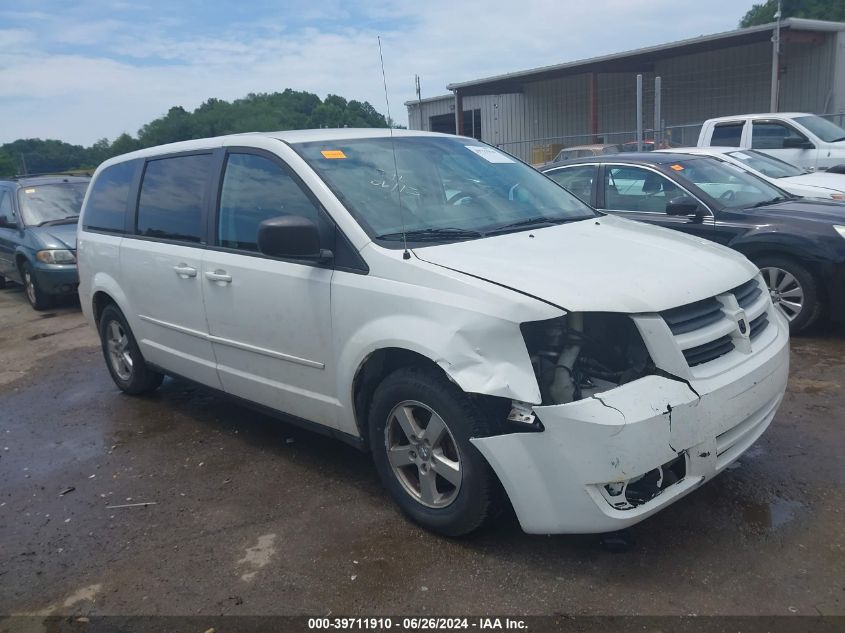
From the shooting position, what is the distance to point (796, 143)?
39.1ft

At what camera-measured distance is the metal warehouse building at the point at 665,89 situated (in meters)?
20.0

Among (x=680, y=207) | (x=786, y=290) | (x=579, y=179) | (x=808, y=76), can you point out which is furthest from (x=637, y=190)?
(x=808, y=76)

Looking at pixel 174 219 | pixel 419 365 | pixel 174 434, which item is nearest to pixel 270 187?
pixel 174 219

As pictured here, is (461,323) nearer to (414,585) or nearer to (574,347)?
(574,347)

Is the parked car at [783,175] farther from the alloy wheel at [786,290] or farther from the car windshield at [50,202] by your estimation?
the car windshield at [50,202]

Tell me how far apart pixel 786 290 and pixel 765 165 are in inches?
134

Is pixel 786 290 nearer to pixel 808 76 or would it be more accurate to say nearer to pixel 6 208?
pixel 6 208

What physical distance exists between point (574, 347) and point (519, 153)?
2031 centimetres

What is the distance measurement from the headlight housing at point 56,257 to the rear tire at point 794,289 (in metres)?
8.20

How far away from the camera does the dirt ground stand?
293cm

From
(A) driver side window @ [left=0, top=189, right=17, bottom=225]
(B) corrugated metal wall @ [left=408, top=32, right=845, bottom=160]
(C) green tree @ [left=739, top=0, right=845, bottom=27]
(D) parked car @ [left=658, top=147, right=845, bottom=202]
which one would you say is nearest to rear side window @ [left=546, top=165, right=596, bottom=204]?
(D) parked car @ [left=658, top=147, right=845, bottom=202]

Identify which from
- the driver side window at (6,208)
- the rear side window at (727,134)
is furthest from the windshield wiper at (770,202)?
the driver side window at (6,208)

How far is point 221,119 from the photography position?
602 centimetres

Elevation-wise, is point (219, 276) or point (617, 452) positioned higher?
point (219, 276)
